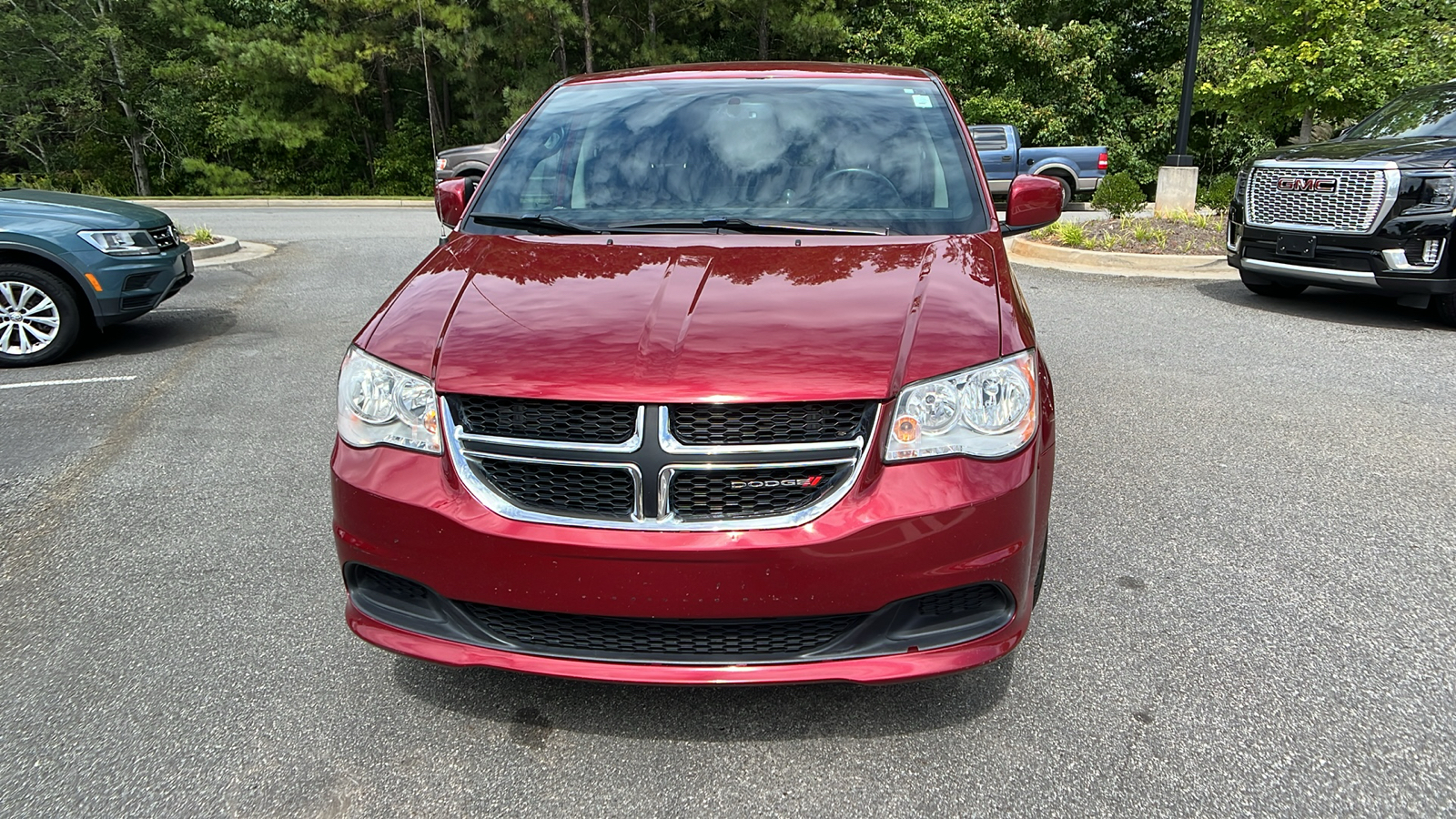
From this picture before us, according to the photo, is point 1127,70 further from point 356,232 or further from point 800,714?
point 800,714

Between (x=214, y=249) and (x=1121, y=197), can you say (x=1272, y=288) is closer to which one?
(x=1121, y=197)

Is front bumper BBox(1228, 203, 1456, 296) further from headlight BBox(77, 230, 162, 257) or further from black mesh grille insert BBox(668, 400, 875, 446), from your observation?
headlight BBox(77, 230, 162, 257)

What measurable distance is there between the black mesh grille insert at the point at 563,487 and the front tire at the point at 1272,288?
28.2ft

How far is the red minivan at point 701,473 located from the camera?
2293 millimetres

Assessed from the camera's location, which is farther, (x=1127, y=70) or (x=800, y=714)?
(x=1127, y=70)

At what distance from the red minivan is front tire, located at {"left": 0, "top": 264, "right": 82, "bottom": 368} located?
17.9ft

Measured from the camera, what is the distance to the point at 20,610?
3428 mm

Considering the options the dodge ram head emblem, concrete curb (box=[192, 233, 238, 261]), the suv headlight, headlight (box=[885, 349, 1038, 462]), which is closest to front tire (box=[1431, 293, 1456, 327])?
the suv headlight

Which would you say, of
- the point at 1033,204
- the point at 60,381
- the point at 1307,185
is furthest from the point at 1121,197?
the point at 60,381

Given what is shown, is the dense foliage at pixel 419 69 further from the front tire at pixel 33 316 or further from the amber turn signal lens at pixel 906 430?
the amber turn signal lens at pixel 906 430

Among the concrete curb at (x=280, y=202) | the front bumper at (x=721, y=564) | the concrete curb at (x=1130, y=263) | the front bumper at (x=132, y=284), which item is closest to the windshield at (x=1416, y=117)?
the concrete curb at (x=1130, y=263)

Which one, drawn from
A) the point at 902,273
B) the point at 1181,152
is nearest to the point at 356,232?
the point at 1181,152

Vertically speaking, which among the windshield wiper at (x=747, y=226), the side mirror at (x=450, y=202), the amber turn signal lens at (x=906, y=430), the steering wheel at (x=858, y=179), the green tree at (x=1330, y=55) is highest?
the green tree at (x=1330, y=55)

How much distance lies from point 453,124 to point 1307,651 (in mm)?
33954
